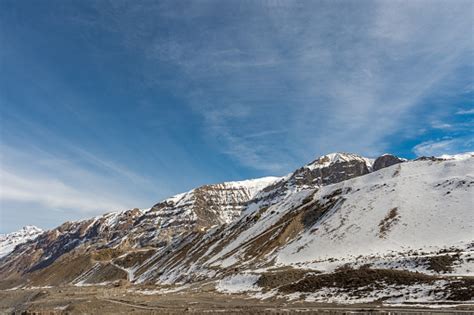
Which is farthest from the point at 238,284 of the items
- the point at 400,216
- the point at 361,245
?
the point at 400,216

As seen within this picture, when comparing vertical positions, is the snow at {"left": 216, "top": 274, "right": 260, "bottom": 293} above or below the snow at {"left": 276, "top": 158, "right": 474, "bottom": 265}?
below

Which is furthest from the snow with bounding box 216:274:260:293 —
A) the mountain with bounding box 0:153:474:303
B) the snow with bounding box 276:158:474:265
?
the snow with bounding box 276:158:474:265

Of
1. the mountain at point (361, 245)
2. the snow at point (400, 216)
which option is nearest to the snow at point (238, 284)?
the mountain at point (361, 245)

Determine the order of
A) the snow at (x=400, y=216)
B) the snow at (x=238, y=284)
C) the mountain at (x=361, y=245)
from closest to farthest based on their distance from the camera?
the mountain at (x=361, y=245) → the snow at (x=238, y=284) → the snow at (x=400, y=216)

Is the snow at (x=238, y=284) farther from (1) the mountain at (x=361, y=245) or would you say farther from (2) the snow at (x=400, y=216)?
(2) the snow at (x=400, y=216)

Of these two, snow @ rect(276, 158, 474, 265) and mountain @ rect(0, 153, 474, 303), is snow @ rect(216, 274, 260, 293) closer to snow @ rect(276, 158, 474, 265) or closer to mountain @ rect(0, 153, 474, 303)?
mountain @ rect(0, 153, 474, 303)

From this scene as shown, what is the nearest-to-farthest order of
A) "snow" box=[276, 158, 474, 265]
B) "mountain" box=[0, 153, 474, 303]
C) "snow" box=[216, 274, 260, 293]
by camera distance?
1. "mountain" box=[0, 153, 474, 303]
2. "snow" box=[216, 274, 260, 293]
3. "snow" box=[276, 158, 474, 265]

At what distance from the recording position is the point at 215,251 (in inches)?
5256

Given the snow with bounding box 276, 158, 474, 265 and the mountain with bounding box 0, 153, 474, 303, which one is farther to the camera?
the snow with bounding box 276, 158, 474, 265

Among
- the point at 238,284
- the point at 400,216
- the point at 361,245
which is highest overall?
the point at 400,216

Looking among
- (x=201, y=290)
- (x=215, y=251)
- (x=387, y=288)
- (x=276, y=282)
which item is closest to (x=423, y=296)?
(x=387, y=288)

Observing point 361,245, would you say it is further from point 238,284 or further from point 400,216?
point 238,284

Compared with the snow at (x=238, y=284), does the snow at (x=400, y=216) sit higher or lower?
higher

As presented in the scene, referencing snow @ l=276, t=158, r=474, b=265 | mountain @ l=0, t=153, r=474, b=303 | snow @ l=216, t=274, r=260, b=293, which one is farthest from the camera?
snow @ l=276, t=158, r=474, b=265
